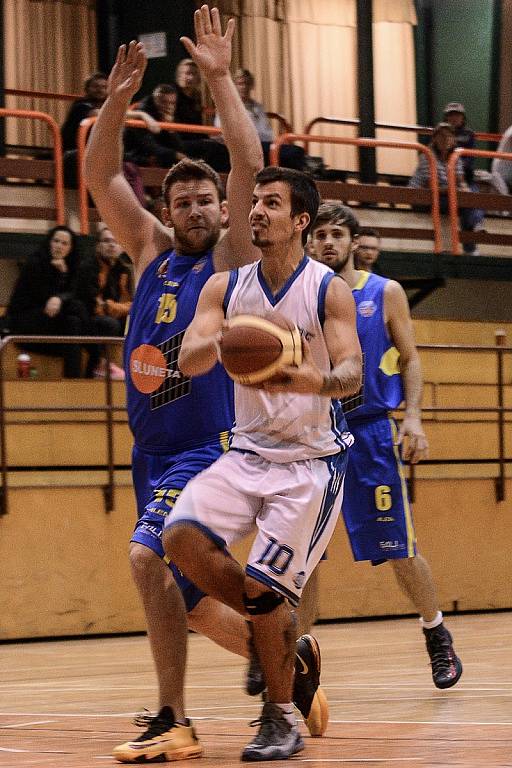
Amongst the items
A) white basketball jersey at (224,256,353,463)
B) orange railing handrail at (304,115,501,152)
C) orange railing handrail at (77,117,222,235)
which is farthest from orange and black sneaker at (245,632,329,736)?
orange railing handrail at (304,115,501,152)

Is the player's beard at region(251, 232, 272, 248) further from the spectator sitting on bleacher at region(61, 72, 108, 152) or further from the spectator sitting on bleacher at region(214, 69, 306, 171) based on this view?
the spectator sitting on bleacher at region(214, 69, 306, 171)

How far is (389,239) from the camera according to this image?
14.0 m

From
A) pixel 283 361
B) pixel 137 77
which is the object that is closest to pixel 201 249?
pixel 137 77

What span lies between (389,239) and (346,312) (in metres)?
9.72

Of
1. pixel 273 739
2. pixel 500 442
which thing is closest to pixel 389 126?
pixel 500 442

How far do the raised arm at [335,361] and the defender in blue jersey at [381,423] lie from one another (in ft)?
5.97

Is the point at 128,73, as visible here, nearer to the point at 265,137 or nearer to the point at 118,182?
the point at 118,182

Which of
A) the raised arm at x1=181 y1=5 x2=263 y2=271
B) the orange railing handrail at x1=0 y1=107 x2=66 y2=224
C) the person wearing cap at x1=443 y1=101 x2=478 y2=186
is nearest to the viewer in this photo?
the raised arm at x1=181 y1=5 x2=263 y2=271

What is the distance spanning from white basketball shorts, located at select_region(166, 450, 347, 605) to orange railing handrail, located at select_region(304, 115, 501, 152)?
410 inches

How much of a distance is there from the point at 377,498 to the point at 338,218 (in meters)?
1.25

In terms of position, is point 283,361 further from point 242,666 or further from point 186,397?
point 242,666

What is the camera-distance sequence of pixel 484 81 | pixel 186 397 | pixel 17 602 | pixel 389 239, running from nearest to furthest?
pixel 186 397 < pixel 17 602 < pixel 389 239 < pixel 484 81

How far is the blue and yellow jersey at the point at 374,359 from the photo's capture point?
21.1ft

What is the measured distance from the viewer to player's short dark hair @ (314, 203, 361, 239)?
623cm
